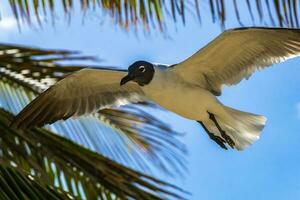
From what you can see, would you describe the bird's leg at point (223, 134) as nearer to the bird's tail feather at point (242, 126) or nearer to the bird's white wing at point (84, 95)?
the bird's tail feather at point (242, 126)

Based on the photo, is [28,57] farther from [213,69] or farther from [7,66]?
[213,69]

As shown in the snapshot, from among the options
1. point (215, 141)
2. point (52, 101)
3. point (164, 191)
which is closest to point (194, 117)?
point (215, 141)

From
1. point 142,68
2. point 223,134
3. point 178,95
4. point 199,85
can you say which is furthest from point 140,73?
point 223,134

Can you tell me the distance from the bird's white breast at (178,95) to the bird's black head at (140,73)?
3cm

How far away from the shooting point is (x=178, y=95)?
3.13 m

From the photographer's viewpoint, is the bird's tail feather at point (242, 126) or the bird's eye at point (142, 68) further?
the bird's tail feather at point (242, 126)

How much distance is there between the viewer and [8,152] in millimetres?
2988

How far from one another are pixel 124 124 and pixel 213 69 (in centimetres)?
58

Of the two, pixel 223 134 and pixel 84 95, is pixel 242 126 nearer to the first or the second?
pixel 223 134

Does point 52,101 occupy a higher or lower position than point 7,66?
lower

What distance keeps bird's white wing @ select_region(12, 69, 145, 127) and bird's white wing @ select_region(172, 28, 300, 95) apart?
35 cm

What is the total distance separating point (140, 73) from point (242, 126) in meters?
0.57

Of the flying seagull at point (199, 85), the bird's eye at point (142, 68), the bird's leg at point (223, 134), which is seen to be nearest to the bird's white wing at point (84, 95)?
the flying seagull at point (199, 85)

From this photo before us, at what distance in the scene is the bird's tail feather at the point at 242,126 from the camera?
130 inches
